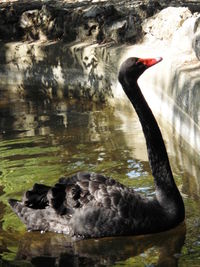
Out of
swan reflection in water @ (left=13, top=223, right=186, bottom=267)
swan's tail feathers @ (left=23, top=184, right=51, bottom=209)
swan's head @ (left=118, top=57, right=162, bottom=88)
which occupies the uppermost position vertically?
swan's head @ (left=118, top=57, right=162, bottom=88)

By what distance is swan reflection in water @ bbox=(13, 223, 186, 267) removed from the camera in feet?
15.5

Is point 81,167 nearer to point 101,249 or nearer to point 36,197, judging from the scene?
point 36,197

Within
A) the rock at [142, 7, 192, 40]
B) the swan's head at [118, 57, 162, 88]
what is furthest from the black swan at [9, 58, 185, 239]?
the rock at [142, 7, 192, 40]

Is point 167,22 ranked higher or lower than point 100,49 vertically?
higher

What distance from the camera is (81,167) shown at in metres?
6.53

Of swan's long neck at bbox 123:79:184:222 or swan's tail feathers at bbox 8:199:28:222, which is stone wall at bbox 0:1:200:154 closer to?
swan's long neck at bbox 123:79:184:222

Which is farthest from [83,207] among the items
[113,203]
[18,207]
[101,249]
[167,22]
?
[167,22]

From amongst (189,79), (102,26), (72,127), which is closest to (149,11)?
(102,26)

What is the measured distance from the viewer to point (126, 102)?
8805mm

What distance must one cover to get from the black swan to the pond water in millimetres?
80

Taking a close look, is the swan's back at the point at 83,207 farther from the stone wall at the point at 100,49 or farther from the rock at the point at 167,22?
the rock at the point at 167,22

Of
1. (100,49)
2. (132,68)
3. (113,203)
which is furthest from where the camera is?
(100,49)

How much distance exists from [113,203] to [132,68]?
92 centimetres

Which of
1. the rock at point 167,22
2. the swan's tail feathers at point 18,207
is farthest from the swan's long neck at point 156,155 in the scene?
the rock at point 167,22
